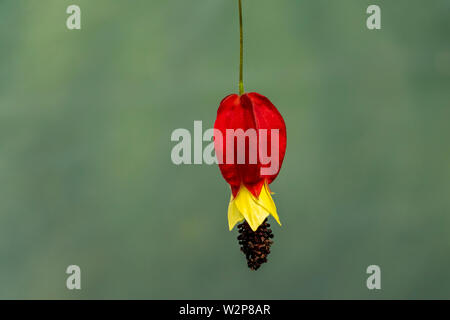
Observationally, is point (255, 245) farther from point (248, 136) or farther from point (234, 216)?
point (248, 136)

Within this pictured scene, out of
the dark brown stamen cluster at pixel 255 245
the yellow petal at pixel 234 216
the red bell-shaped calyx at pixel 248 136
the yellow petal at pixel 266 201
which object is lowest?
the dark brown stamen cluster at pixel 255 245

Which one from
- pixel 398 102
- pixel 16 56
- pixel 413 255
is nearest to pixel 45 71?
pixel 16 56

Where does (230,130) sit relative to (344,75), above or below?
below

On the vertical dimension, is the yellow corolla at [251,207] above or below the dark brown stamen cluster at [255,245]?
above

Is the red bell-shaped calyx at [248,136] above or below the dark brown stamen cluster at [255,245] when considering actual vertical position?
above

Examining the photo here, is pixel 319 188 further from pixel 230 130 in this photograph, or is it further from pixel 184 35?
pixel 230 130

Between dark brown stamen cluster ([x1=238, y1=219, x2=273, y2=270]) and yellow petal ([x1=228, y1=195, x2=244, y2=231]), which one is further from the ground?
yellow petal ([x1=228, y1=195, x2=244, y2=231])
